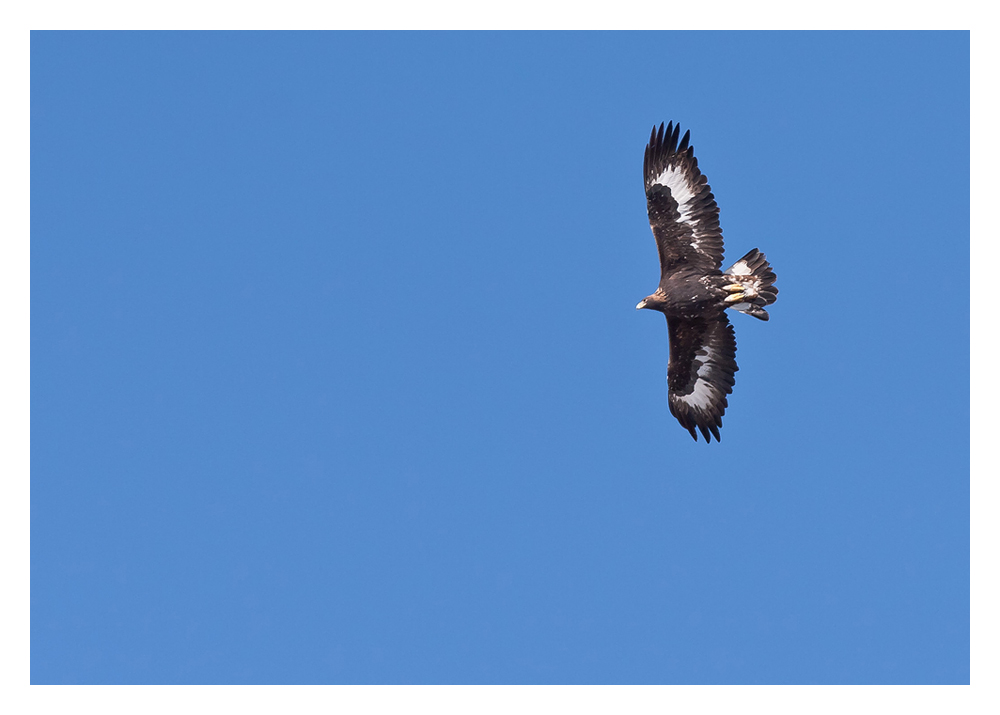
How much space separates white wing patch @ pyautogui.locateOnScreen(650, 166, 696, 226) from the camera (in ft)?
77.0

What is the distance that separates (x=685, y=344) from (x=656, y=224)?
2322 millimetres

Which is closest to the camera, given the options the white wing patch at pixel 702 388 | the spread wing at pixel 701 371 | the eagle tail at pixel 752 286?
the eagle tail at pixel 752 286

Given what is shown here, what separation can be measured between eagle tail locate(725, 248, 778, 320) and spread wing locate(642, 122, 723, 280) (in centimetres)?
42

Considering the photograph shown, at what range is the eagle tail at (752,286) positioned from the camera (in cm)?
2330

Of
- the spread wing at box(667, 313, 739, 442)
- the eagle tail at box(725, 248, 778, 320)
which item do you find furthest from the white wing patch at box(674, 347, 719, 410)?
the eagle tail at box(725, 248, 778, 320)

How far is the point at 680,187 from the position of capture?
2359 cm

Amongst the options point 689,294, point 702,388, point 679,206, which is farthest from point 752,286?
point 702,388

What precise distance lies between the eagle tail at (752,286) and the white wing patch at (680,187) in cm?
116

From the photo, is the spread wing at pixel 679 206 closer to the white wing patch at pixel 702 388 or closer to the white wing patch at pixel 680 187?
the white wing patch at pixel 680 187

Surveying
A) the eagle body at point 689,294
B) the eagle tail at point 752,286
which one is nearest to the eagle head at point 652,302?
the eagle body at point 689,294

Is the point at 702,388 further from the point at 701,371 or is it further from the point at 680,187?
the point at 680,187

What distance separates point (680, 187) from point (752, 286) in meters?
2.09
